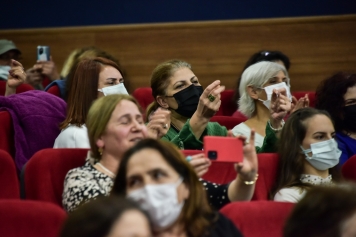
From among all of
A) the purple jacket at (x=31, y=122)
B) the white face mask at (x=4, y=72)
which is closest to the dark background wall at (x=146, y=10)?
the white face mask at (x=4, y=72)

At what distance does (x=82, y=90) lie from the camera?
2727 millimetres

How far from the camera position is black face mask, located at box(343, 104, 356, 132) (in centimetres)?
307

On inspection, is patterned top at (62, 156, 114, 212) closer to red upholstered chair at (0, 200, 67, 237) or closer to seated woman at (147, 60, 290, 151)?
red upholstered chair at (0, 200, 67, 237)

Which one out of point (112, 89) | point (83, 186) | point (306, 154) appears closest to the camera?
point (83, 186)

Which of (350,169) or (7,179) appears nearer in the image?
(7,179)

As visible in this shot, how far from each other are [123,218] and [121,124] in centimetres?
82

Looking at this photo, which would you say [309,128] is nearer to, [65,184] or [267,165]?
[267,165]

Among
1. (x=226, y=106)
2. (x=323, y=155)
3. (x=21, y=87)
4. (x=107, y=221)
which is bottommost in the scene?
(x=226, y=106)

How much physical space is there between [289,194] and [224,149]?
23.0 inches

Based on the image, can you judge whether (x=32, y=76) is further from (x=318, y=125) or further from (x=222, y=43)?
(x=318, y=125)

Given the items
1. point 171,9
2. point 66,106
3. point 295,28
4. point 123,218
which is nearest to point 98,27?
point 171,9

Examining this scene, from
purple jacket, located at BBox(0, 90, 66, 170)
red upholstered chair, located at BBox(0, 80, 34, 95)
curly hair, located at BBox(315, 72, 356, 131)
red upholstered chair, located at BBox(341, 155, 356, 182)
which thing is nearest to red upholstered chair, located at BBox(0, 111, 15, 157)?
purple jacket, located at BBox(0, 90, 66, 170)

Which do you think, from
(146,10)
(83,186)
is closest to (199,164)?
(83,186)

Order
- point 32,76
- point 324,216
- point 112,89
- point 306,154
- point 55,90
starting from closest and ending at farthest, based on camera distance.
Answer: point 324,216 → point 306,154 → point 112,89 → point 55,90 → point 32,76
